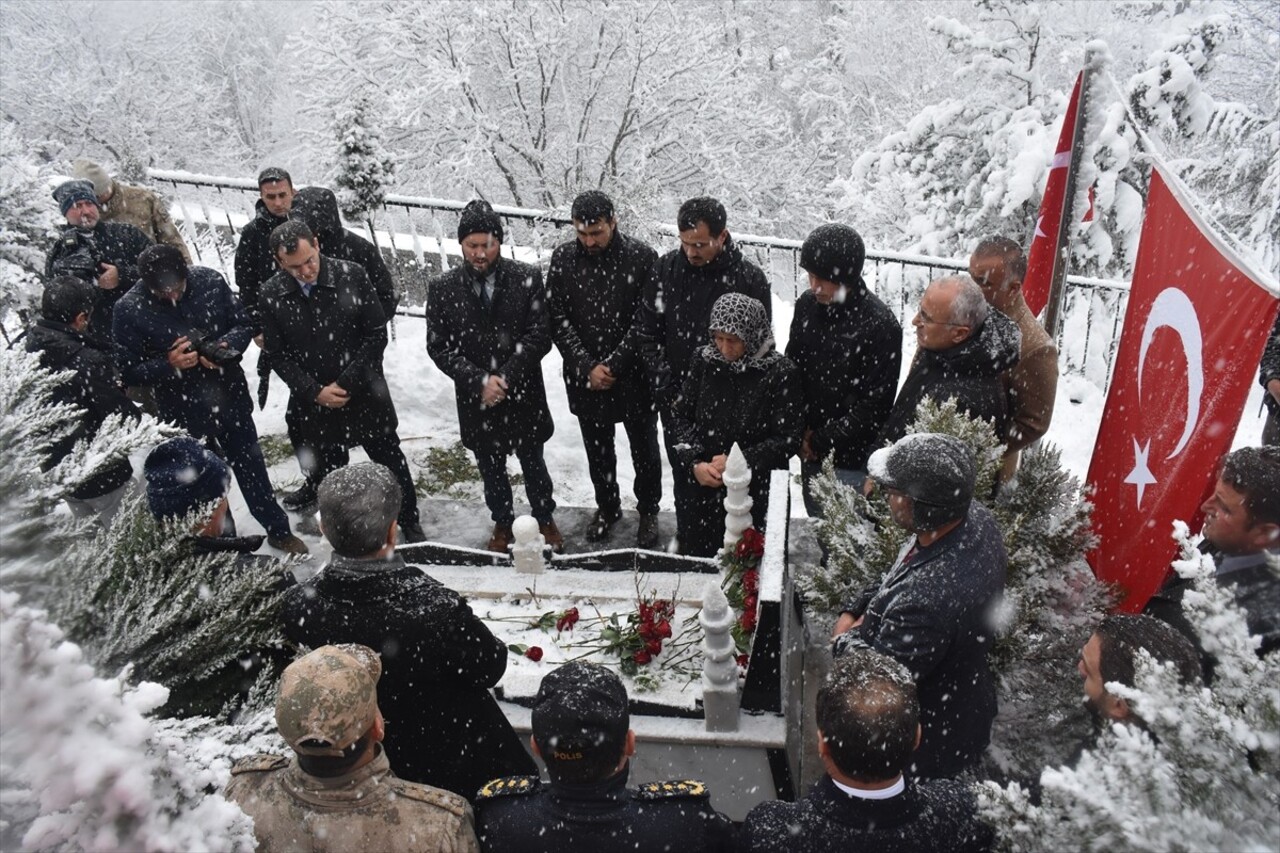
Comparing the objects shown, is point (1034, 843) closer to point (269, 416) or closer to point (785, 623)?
point (785, 623)

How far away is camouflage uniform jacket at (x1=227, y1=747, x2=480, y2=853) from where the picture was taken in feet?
6.80

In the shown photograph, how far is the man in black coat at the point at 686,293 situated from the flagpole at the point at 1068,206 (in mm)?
1634

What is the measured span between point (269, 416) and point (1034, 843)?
7.22m

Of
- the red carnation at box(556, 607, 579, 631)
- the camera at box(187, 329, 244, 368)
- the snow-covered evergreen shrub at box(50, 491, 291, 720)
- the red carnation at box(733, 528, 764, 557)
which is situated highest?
the camera at box(187, 329, 244, 368)

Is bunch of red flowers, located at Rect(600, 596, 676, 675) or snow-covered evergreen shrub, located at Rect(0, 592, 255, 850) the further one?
bunch of red flowers, located at Rect(600, 596, 676, 675)

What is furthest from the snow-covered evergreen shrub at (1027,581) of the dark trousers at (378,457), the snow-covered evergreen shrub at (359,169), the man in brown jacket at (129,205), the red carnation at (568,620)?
the snow-covered evergreen shrub at (359,169)

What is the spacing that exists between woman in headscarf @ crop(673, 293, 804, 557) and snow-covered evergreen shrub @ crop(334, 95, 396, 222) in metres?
4.83

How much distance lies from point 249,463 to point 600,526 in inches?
93.0

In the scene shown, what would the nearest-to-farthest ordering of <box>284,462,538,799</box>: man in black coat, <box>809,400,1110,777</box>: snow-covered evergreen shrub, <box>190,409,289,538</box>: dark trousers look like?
<box>284,462,538,799</box>: man in black coat < <box>809,400,1110,777</box>: snow-covered evergreen shrub < <box>190,409,289,538</box>: dark trousers

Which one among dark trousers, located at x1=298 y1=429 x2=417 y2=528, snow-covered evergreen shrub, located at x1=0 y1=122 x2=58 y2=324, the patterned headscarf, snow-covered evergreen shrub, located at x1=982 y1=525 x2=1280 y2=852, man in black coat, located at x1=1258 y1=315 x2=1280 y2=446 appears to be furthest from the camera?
snow-covered evergreen shrub, located at x1=0 y1=122 x2=58 y2=324

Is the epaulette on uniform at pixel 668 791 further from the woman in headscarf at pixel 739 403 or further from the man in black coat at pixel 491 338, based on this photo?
the man in black coat at pixel 491 338

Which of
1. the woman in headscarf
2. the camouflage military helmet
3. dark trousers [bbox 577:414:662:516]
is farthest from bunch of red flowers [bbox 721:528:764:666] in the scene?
the camouflage military helmet

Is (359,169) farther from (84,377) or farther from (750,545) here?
(750,545)

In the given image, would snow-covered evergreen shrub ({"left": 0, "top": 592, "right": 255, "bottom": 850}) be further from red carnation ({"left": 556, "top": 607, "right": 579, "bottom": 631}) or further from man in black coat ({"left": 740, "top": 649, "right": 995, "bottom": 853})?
red carnation ({"left": 556, "top": 607, "right": 579, "bottom": 631})
